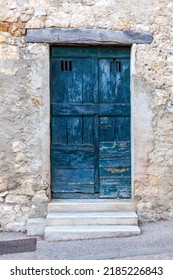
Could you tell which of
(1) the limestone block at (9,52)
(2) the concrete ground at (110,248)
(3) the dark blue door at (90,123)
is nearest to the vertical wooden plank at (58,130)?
(3) the dark blue door at (90,123)

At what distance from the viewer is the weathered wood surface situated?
463 cm

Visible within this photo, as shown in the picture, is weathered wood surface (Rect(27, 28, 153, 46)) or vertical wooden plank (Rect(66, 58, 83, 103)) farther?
vertical wooden plank (Rect(66, 58, 83, 103))

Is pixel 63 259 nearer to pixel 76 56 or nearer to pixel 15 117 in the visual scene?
pixel 15 117

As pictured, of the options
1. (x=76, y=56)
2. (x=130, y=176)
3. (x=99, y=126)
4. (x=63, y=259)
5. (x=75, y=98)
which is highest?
(x=76, y=56)

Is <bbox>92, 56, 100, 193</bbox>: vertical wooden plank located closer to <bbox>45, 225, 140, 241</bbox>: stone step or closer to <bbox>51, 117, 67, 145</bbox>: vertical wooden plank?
<bbox>51, 117, 67, 145</bbox>: vertical wooden plank

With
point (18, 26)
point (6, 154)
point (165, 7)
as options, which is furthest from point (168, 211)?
point (18, 26)

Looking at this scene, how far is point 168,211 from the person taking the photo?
15.7 ft

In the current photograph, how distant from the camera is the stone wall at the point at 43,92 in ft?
15.2

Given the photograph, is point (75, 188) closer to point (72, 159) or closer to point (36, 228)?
point (72, 159)

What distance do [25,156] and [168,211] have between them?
6.67ft

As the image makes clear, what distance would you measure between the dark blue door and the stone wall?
0.21 m

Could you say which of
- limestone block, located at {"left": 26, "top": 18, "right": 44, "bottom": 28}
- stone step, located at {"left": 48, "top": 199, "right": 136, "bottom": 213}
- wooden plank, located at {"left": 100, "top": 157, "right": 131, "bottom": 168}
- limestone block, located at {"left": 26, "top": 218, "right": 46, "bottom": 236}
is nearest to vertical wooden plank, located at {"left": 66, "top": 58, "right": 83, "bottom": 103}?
limestone block, located at {"left": 26, "top": 18, "right": 44, "bottom": 28}

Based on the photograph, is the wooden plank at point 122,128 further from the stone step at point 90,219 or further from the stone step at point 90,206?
the stone step at point 90,219

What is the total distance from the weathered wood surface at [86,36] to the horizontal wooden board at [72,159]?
58.0 inches
